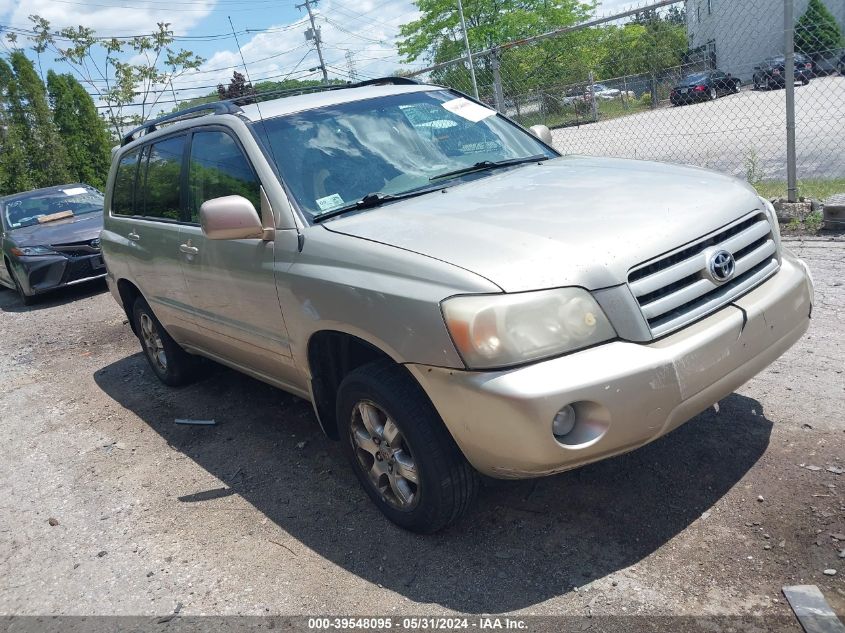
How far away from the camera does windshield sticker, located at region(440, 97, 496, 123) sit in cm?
436

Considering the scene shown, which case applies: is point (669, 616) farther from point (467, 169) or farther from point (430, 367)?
point (467, 169)

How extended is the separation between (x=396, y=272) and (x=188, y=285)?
82.5 inches

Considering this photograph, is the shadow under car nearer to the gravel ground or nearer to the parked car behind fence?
the gravel ground

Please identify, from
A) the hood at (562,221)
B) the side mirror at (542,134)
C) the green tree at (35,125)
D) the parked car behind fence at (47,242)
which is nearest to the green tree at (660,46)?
the side mirror at (542,134)

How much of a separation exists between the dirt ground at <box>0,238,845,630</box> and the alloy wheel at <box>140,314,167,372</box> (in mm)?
887

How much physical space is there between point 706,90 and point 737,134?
3297 mm

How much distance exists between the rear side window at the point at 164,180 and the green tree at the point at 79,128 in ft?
64.3

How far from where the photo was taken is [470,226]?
300 centimetres

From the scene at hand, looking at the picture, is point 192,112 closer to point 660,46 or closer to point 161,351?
point 161,351

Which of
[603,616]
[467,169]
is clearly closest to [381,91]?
[467,169]

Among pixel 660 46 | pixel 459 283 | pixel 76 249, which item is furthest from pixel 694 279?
pixel 76 249

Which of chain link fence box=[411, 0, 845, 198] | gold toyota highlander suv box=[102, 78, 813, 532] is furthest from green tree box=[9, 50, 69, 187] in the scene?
gold toyota highlander suv box=[102, 78, 813, 532]

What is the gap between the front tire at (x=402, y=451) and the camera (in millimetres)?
2914

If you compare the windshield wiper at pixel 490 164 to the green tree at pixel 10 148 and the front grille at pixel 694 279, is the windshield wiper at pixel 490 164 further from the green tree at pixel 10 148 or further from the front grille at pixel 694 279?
the green tree at pixel 10 148
